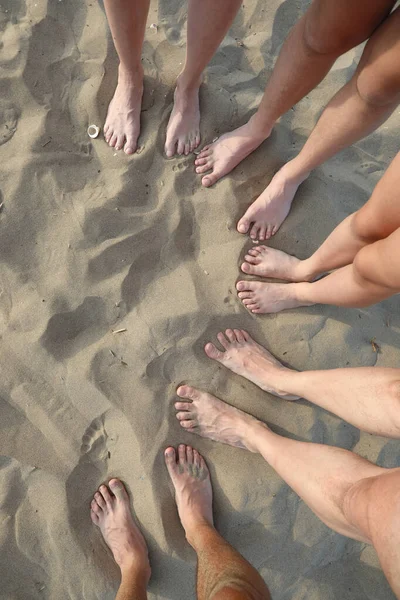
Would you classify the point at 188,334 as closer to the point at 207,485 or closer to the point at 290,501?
the point at 207,485

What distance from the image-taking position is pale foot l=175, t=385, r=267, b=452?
5.32 feet

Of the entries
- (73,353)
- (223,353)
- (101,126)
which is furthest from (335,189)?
(73,353)

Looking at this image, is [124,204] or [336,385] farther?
[124,204]

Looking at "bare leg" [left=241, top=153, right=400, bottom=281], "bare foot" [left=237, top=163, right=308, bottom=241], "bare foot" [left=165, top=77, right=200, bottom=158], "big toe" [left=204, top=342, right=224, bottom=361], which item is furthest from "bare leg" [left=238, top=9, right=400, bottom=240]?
"big toe" [left=204, top=342, right=224, bottom=361]

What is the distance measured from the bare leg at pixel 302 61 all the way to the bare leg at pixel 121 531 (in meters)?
1.15

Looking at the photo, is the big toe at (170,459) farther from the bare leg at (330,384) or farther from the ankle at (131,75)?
the ankle at (131,75)

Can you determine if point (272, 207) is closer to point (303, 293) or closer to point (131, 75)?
point (303, 293)

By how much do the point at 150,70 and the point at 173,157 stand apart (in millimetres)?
410

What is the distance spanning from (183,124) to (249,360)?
1001 mm

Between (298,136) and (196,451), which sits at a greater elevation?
(298,136)

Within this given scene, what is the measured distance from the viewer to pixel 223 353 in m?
1.70

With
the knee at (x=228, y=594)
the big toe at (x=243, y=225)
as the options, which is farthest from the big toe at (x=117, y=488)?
the big toe at (x=243, y=225)

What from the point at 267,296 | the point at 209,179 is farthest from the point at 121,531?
the point at 209,179

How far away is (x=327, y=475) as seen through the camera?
1146 millimetres
